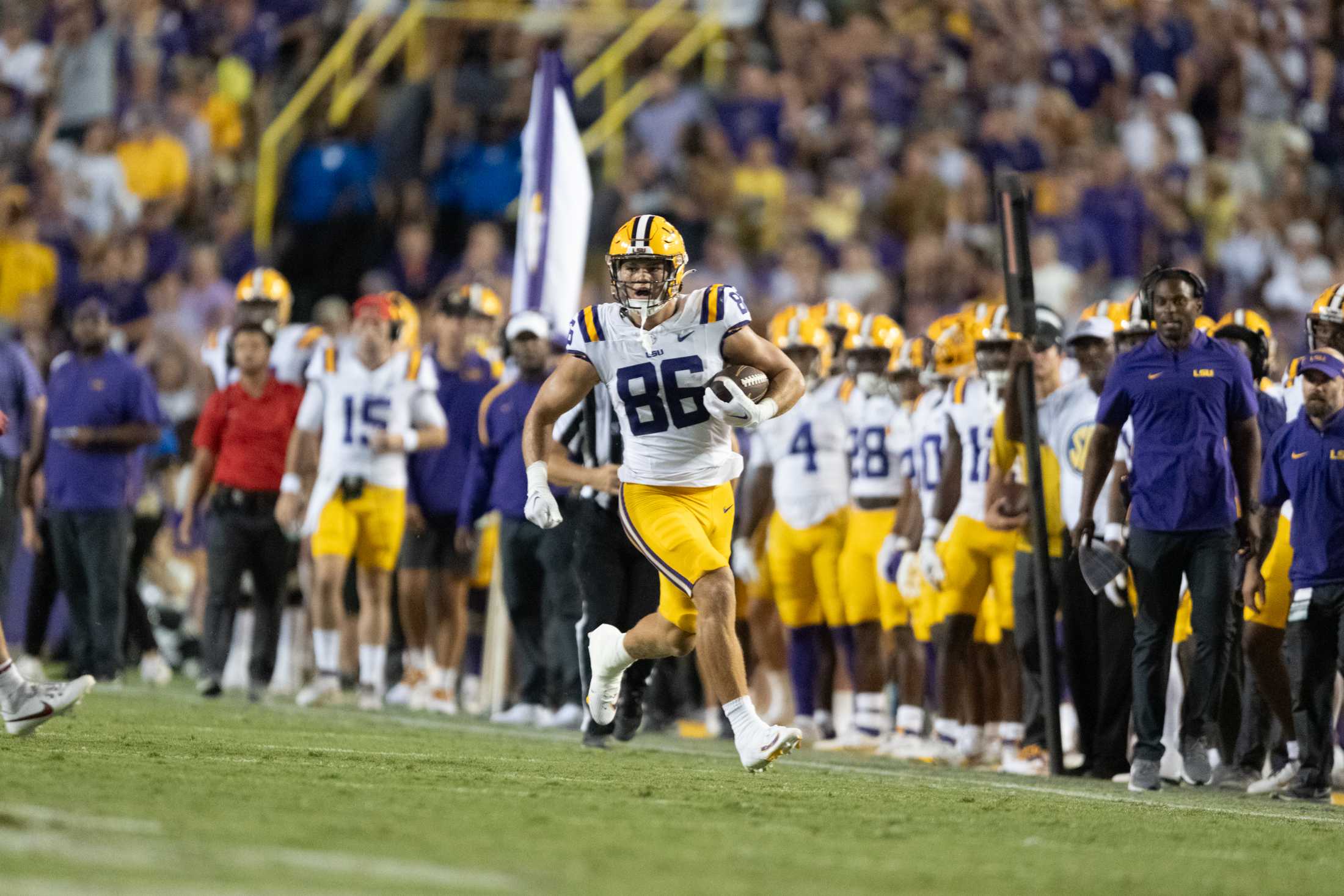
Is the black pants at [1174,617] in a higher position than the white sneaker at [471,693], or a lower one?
higher

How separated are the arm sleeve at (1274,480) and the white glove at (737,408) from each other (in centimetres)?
246

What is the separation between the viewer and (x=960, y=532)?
10945 mm

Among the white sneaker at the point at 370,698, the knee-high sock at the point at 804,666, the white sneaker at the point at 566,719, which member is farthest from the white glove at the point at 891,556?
the white sneaker at the point at 370,698

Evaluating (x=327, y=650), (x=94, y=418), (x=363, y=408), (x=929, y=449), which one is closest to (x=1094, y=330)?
(x=929, y=449)

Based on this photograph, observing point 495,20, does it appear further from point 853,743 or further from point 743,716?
point 743,716

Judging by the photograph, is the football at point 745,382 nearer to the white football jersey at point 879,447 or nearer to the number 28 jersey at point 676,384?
the number 28 jersey at point 676,384

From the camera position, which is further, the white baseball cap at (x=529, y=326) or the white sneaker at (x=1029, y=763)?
the white baseball cap at (x=529, y=326)

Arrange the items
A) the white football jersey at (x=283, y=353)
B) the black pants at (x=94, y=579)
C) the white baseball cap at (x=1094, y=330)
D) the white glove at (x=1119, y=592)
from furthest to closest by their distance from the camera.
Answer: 1. the white football jersey at (x=283, y=353)
2. the black pants at (x=94, y=579)
3. the white baseball cap at (x=1094, y=330)
4. the white glove at (x=1119, y=592)

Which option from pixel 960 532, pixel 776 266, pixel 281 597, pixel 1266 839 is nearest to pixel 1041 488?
pixel 960 532

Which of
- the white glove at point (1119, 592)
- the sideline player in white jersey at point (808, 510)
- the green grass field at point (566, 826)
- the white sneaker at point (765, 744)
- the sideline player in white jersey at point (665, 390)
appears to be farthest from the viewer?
the sideline player in white jersey at point (808, 510)

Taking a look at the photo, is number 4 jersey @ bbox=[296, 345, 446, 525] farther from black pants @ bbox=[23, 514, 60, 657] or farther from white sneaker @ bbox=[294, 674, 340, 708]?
black pants @ bbox=[23, 514, 60, 657]

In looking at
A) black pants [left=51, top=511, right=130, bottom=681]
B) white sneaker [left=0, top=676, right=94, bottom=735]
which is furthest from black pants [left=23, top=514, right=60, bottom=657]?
white sneaker [left=0, top=676, right=94, bottom=735]

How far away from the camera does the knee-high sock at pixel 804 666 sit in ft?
40.7

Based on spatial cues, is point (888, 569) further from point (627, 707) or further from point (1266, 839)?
point (1266, 839)
